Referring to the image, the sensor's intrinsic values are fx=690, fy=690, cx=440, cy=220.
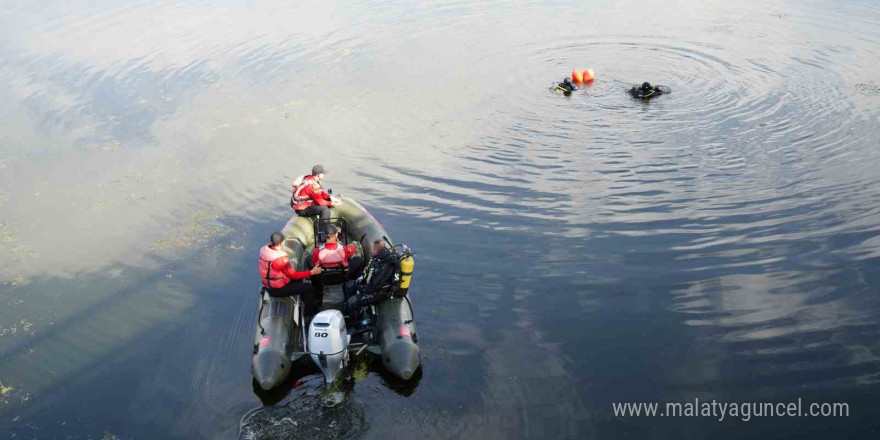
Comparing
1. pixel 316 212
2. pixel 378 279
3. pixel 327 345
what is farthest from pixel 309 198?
pixel 327 345

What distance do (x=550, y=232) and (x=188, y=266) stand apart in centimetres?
662

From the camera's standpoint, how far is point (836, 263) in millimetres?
11070

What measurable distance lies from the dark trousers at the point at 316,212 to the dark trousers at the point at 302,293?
6.72 ft

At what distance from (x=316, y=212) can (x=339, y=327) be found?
144 inches

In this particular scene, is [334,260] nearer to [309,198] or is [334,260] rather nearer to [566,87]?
[309,198]

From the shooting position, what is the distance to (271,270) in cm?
939

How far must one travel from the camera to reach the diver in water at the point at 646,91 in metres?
18.8

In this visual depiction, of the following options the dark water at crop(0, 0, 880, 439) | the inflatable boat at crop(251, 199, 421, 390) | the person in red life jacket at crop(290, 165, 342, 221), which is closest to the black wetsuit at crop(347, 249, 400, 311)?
the inflatable boat at crop(251, 199, 421, 390)

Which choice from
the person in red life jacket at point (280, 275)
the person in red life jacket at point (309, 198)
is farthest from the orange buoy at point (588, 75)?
the person in red life jacket at point (280, 275)

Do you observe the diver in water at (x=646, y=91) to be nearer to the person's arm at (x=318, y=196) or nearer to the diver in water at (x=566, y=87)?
the diver in water at (x=566, y=87)

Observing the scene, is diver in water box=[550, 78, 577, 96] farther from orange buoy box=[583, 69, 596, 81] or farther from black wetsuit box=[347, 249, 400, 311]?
black wetsuit box=[347, 249, 400, 311]

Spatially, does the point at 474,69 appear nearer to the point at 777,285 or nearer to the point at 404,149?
the point at 404,149

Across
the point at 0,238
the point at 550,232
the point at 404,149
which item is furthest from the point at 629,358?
the point at 0,238

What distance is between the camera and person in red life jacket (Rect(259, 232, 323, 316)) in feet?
30.7
